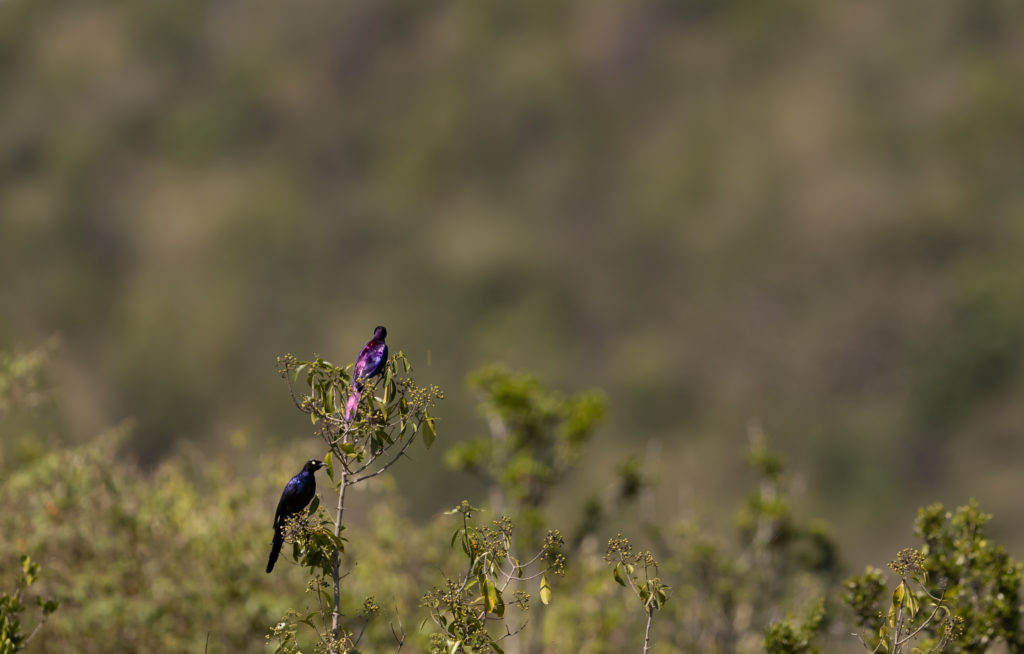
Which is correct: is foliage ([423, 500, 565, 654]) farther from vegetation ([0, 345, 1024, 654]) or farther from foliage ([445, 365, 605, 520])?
foliage ([445, 365, 605, 520])

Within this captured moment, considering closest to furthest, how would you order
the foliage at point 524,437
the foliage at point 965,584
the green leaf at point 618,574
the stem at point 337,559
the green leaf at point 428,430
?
1. the green leaf at point 618,574
2. the stem at point 337,559
3. the green leaf at point 428,430
4. the foliage at point 965,584
5. the foliage at point 524,437

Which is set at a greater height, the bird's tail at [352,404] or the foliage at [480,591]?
the bird's tail at [352,404]

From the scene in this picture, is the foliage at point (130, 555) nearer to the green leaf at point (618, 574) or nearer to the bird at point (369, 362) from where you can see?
the bird at point (369, 362)

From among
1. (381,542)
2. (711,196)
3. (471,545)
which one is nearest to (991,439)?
(711,196)

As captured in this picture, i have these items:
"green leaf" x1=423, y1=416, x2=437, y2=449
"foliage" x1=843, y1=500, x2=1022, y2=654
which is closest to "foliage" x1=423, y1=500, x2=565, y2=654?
"green leaf" x1=423, y1=416, x2=437, y2=449

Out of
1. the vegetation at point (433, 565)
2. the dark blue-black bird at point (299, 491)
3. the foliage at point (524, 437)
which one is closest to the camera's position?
the dark blue-black bird at point (299, 491)

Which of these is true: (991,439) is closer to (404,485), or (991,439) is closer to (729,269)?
(729,269)

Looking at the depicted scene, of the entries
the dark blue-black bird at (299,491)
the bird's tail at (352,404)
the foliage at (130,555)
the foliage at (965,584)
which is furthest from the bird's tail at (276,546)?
the foliage at (130,555)

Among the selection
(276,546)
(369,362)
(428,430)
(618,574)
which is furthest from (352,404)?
(618,574)

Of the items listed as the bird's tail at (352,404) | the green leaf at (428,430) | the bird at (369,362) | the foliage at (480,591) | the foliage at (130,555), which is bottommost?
the foliage at (480,591)

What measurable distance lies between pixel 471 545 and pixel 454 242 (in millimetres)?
185129

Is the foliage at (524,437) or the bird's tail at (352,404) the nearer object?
the bird's tail at (352,404)

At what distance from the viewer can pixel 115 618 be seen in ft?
Answer: 58.2

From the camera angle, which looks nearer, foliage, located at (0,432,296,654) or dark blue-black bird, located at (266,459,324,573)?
dark blue-black bird, located at (266,459,324,573)
